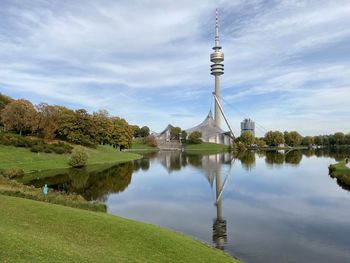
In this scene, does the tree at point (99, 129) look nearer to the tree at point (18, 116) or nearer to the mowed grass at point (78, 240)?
the tree at point (18, 116)

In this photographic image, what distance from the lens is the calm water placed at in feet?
60.5

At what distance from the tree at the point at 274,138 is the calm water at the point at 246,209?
13112 centimetres

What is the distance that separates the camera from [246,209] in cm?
2792

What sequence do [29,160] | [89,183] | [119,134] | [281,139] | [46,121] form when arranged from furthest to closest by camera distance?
[281,139] → [119,134] → [46,121] → [29,160] → [89,183]

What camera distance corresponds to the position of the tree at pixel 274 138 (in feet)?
575

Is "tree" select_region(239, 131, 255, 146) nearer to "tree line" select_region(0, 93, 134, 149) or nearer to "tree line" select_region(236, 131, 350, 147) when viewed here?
"tree line" select_region(236, 131, 350, 147)

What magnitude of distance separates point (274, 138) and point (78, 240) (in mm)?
173639

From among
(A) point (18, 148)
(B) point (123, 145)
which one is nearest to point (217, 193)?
(A) point (18, 148)

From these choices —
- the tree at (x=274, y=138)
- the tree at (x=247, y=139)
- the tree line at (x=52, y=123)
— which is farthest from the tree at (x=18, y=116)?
the tree at (x=274, y=138)

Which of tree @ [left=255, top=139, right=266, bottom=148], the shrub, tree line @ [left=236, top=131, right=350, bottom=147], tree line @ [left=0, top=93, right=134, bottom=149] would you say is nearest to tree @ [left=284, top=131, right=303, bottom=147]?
tree line @ [left=236, top=131, right=350, bottom=147]

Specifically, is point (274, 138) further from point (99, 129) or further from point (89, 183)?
point (89, 183)

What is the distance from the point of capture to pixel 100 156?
7294 centimetres

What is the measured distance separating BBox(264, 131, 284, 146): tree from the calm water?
131119 mm

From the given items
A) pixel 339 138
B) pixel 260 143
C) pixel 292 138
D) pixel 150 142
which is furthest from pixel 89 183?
pixel 339 138
